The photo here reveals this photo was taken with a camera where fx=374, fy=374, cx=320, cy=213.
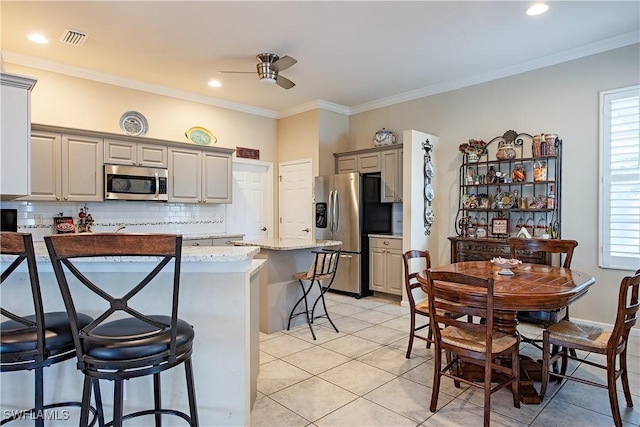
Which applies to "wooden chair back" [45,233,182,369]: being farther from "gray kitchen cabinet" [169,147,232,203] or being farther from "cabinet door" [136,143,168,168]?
"gray kitchen cabinet" [169,147,232,203]

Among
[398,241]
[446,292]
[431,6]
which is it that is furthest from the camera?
[398,241]

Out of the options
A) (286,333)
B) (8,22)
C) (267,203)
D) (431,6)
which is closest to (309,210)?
(267,203)

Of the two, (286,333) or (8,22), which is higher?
(8,22)

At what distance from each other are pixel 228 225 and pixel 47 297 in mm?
4123

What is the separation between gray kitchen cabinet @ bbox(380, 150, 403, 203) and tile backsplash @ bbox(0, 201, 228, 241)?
8.25 feet

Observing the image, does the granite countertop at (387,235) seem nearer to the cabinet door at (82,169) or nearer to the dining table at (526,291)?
the dining table at (526,291)

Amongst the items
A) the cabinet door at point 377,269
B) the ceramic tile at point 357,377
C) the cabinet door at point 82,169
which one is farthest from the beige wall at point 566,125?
the cabinet door at point 82,169

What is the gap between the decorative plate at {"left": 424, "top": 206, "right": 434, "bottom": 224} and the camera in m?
5.05

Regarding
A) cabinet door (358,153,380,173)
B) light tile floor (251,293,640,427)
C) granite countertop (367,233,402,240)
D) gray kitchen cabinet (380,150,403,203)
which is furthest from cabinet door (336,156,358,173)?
light tile floor (251,293,640,427)

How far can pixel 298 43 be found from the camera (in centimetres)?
389

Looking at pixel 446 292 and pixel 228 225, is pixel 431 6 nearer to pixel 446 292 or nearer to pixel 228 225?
pixel 446 292

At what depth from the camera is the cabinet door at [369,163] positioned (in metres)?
5.52

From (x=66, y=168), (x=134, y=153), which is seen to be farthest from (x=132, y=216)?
(x=66, y=168)

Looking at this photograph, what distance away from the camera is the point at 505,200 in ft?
14.6
